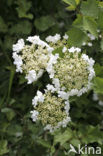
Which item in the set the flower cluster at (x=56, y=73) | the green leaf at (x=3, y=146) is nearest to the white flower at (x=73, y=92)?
the flower cluster at (x=56, y=73)

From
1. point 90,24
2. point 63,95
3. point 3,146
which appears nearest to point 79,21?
point 90,24

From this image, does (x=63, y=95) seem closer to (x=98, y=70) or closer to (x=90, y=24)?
(x=98, y=70)

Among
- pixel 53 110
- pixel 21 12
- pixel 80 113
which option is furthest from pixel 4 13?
pixel 53 110

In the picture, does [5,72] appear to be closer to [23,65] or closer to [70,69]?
[23,65]

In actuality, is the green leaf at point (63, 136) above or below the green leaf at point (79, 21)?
below

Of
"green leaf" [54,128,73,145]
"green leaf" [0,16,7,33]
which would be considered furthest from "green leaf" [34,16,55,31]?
"green leaf" [54,128,73,145]

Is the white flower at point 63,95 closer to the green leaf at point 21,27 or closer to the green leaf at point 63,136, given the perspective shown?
the green leaf at point 63,136

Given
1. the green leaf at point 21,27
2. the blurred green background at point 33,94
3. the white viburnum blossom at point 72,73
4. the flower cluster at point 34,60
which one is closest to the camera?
the white viburnum blossom at point 72,73
